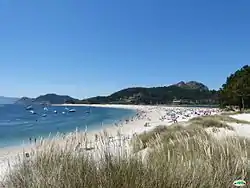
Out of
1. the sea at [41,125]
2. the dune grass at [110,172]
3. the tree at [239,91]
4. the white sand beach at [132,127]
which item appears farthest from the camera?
the tree at [239,91]

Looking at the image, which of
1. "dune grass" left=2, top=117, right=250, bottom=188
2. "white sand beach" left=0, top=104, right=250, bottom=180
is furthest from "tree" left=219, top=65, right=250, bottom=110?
"dune grass" left=2, top=117, right=250, bottom=188

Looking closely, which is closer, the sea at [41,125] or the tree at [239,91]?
the sea at [41,125]

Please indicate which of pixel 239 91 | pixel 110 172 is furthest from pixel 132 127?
pixel 110 172

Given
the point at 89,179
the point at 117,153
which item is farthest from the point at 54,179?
the point at 117,153

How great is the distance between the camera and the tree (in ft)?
176

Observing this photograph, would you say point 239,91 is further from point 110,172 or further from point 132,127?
point 110,172

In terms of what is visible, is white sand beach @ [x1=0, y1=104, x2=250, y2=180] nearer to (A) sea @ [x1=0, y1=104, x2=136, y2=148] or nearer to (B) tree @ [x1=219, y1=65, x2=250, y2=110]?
(A) sea @ [x1=0, y1=104, x2=136, y2=148]

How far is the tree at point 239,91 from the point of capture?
53562mm

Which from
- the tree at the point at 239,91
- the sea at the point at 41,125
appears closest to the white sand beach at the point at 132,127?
the sea at the point at 41,125

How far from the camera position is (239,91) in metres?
53.6

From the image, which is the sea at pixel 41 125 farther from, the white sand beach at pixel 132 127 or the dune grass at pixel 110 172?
the white sand beach at pixel 132 127

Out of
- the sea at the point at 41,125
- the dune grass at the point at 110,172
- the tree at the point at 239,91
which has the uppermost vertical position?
the tree at the point at 239,91

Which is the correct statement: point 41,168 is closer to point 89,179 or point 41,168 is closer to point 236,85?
point 89,179

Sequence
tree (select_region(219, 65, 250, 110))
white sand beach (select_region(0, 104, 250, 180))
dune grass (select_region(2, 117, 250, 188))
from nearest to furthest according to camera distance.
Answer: dune grass (select_region(2, 117, 250, 188)), white sand beach (select_region(0, 104, 250, 180)), tree (select_region(219, 65, 250, 110))
